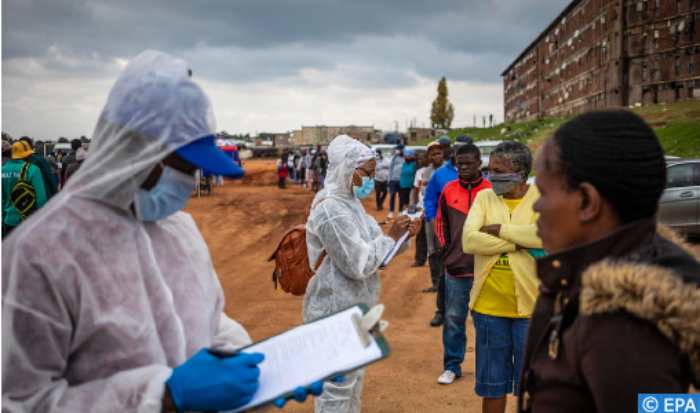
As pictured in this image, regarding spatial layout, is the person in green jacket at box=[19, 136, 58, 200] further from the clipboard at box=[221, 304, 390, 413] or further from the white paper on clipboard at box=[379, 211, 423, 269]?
the clipboard at box=[221, 304, 390, 413]

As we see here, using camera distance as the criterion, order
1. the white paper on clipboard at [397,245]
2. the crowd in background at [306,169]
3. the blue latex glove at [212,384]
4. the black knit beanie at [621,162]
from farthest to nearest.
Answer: the crowd in background at [306,169] < the white paper on clipboard at [397,245] < the blue latex glove at [212,384] < the black knit beanie at [621,162]

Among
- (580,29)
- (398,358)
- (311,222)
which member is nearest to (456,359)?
(398,358)

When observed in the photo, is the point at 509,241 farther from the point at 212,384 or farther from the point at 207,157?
the point at 212,384

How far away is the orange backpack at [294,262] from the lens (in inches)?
157

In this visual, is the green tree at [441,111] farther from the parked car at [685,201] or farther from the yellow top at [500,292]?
the yellow top at [500,292]

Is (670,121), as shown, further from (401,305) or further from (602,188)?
(602,188)

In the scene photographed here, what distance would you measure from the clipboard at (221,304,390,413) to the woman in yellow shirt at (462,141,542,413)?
1.96m

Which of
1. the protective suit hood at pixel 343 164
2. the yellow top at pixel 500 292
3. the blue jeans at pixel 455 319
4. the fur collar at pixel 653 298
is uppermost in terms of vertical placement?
the protective suit hood at pixel 343 164

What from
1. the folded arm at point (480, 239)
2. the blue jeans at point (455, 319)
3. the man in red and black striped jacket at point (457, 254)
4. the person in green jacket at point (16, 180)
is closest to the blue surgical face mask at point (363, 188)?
the folded arm at point (480, 239)

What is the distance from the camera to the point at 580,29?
52344mm

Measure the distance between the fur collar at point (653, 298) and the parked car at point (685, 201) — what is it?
1164cm

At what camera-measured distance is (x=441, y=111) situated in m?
94.1

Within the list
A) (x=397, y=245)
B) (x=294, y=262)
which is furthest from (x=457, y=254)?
(x=294, y=262)

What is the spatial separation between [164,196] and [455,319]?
3.91m
